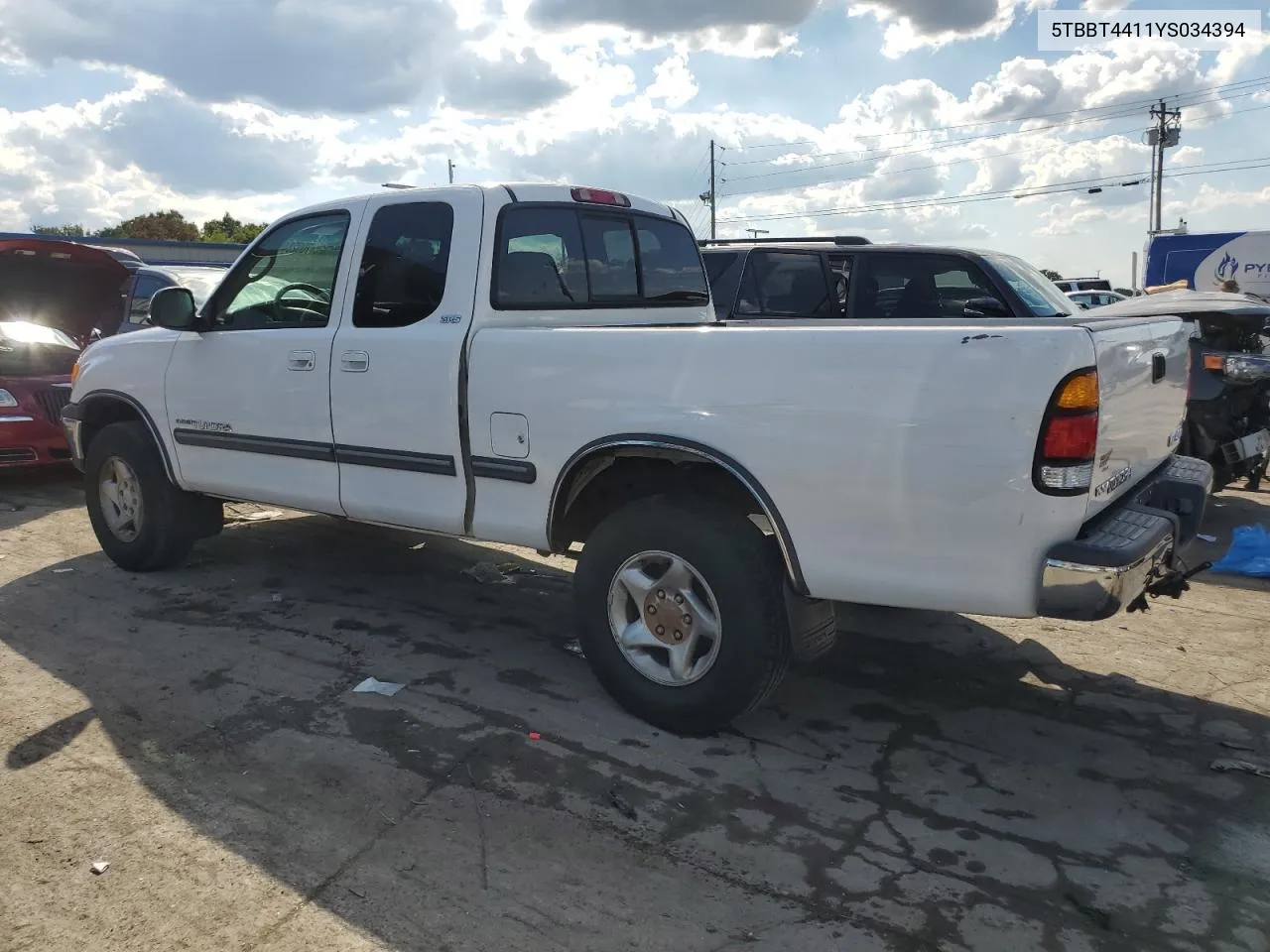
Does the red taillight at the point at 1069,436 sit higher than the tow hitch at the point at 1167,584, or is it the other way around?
the red taillight at the point at 1069,436

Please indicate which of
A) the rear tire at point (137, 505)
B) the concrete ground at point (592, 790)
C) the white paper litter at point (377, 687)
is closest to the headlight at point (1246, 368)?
the concrete ground at point (592, 790)

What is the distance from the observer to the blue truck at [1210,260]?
23312 mm

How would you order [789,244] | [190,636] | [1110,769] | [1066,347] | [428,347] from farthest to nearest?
[789,244]
[190,636]
[428,347]
[1110,769]
[1066,347]

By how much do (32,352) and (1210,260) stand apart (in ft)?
82.6

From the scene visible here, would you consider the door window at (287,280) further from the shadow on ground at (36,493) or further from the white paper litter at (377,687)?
the shadow on ground at (36,493)

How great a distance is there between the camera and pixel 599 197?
475 centimetres

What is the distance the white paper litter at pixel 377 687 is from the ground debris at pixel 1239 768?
317cm

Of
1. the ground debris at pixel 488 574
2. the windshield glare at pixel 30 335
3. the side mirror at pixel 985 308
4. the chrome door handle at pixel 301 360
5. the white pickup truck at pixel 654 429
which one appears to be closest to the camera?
the white pickup truck at pixel 654 429

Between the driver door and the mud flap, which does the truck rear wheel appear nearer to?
the mud flap

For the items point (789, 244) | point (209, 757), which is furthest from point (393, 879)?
point (789, 244)

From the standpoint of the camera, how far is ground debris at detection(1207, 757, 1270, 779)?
347cm

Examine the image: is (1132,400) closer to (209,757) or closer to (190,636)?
(209,757)

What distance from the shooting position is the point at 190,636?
15.6ft

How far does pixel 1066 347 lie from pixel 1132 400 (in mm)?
665
